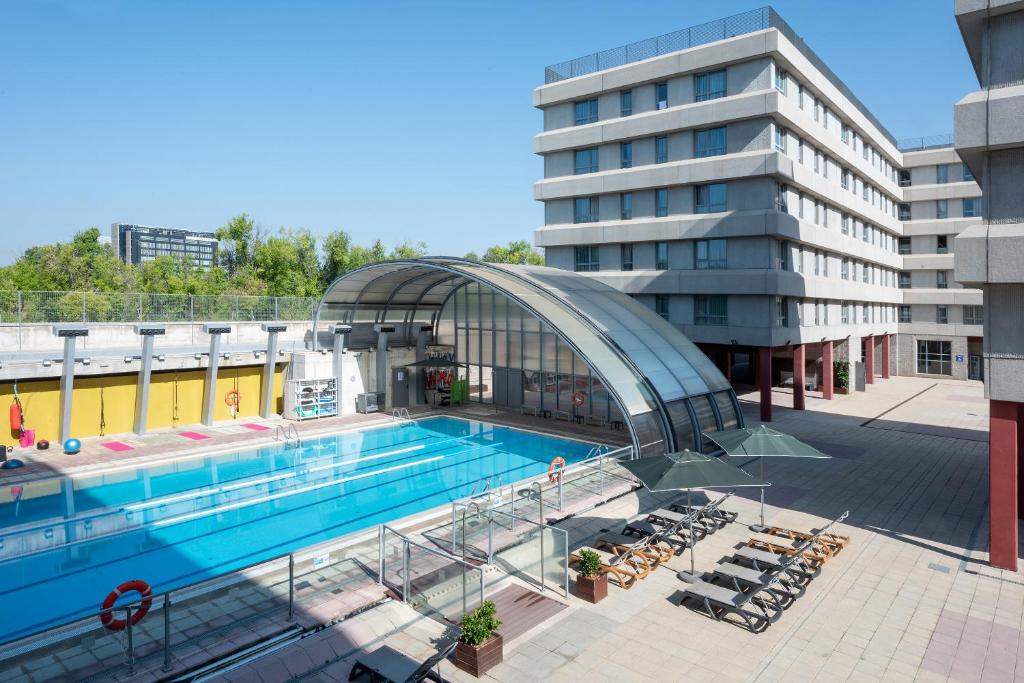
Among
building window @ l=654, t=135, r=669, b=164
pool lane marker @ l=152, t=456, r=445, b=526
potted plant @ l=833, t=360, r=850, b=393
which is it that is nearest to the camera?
pool lane marker @ l=152, t=456, r=445, b=526

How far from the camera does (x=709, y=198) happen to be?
3134 cm

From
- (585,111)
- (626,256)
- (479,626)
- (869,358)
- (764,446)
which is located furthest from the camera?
(869,358)

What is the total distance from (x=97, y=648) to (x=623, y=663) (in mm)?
7794

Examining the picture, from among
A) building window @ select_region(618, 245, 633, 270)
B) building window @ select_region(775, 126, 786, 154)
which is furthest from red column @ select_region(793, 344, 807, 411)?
building window @ select_region(775, 126, 786, 154)

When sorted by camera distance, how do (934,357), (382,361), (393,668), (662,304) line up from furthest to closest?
(934,357), (662,304), (382,361), (393,668)

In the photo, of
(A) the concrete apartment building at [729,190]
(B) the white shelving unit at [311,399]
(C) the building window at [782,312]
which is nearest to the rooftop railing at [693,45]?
(A) the concrete apartment building at [729,190]

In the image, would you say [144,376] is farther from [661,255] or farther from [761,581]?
[661,255]

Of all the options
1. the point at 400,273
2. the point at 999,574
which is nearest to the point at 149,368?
the point at 400,273

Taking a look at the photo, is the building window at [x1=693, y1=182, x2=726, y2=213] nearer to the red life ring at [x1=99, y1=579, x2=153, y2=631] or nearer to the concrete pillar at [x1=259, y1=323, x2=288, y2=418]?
the concrete pillar at [x1=259, y1=323, x2=288, y2=418]

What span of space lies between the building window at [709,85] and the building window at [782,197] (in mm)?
5166

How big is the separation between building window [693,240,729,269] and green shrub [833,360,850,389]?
1316 cm

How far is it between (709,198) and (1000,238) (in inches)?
745

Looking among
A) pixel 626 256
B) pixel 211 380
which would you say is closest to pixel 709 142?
pixel 626 256

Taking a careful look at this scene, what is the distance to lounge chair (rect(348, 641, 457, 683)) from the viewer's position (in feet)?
26.9
